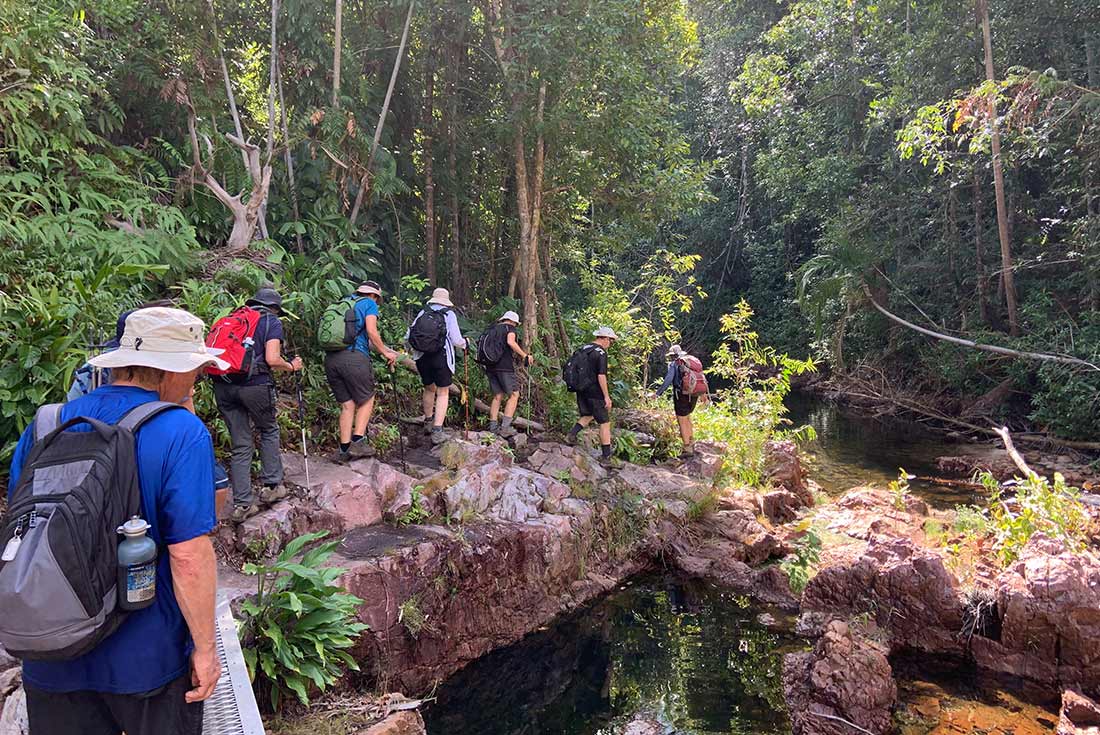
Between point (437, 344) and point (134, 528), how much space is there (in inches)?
222

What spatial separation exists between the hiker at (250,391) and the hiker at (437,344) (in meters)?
2.02

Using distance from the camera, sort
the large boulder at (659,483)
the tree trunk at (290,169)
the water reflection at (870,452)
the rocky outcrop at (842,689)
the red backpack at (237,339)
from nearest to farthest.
Result: the rocky outcrop at (842,689), the red backpack at (237,339), the large boulder at (659,483), the tree trunk at (290,169), the water reflection at (870,452)

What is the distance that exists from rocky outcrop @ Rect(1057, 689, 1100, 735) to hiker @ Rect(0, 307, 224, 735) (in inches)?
222

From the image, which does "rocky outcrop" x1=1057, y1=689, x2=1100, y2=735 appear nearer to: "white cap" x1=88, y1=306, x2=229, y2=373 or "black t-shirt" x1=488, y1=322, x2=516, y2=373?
"white cap" x1=88, y1=306, x2=229, y2=373

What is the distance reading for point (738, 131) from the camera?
24.5 metres

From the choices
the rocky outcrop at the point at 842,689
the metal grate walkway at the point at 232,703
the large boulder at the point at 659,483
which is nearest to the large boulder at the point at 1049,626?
the rocky outcrop at the point at 842,689

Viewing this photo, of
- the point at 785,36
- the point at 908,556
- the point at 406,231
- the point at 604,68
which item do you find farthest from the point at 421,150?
the point at 785,36

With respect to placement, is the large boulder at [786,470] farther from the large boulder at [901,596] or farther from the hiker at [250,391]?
the hiker at [250,391]

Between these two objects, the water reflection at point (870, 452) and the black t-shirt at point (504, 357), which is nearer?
the black t-shirt at point (504, 357)

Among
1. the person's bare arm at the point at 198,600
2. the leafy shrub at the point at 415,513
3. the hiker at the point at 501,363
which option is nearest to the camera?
the person's bare arm at the point at 198,600

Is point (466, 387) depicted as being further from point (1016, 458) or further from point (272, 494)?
point (1016, 458)

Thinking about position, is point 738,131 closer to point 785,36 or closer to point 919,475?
point 785,36

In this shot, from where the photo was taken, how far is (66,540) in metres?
1.89

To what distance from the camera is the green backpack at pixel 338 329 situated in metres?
6.42
